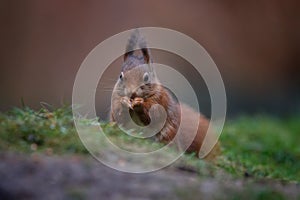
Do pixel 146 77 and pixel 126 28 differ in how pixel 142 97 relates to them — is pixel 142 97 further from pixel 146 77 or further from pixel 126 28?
pixel 126 28

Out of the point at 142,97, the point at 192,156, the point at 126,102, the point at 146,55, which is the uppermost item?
the point at 146,55

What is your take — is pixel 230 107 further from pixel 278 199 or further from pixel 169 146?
pixel 278 199

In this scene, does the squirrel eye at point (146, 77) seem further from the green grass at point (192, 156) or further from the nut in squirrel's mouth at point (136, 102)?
the green grass at point (192, 156)

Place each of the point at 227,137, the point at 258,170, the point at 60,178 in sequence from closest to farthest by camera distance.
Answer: the point at 60,178 < the point at 258,170 < the point at 227,137

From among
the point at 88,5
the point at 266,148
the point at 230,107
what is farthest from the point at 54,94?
the point at 266,148

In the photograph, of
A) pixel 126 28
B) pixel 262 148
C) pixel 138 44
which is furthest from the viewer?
pixel 126 28

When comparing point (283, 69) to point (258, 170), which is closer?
point (258, 170)

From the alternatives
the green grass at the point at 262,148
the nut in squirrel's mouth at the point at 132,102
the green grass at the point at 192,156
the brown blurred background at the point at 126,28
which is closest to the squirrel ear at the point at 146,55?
the nut in squirrel's mouth at the point at 132,102

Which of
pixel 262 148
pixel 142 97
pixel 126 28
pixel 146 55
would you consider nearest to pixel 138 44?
pixel 146 55
